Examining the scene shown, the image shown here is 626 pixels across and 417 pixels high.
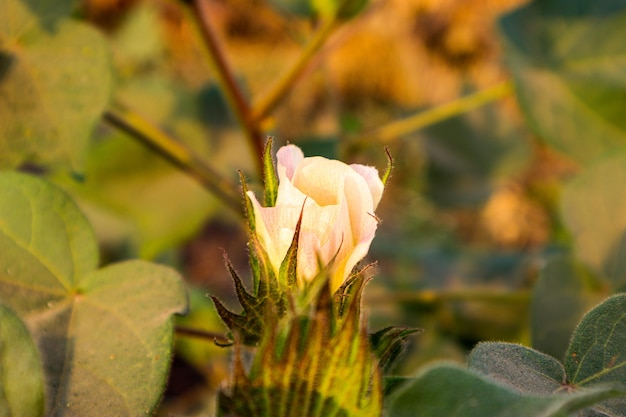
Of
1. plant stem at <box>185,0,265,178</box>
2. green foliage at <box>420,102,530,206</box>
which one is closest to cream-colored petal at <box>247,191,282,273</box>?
plant stem at <box>185,0,265,178</box>

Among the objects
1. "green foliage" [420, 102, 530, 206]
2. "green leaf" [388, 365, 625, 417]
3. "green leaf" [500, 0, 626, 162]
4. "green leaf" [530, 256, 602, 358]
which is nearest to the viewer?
"green leaf" [388, 365, 625, 417]

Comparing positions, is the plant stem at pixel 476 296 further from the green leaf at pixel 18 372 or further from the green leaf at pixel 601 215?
the green leaf at pixel 18 372

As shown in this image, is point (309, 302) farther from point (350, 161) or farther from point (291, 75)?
point (350, 161)

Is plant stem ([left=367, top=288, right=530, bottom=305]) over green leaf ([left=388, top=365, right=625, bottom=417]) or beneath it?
over

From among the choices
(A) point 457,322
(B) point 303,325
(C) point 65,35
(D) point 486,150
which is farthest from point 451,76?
(B) point 303,325

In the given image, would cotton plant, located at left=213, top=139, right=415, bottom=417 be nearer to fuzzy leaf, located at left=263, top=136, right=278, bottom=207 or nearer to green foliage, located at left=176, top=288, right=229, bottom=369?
fuzzy leaf, located at left=263, top=136, right=278, bottom=207

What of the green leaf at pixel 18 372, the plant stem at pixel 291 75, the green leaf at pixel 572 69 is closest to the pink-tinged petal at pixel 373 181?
the green leaf at pixel 18 372
